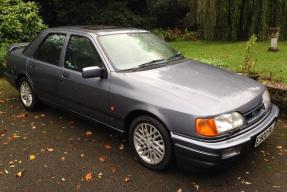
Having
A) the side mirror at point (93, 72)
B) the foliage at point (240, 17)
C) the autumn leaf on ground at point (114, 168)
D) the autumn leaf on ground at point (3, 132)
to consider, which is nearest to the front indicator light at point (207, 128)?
the autumn leaf on ground at point (114, 168)

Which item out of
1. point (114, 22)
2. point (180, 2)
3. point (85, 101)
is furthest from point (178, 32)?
point (85, 101)

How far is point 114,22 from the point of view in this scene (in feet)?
53.3

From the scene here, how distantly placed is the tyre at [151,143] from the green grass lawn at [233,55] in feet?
13.2

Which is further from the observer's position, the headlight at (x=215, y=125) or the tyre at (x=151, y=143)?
the tyre at (x=151, y=143)

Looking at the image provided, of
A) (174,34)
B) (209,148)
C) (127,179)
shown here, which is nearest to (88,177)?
(127,179)

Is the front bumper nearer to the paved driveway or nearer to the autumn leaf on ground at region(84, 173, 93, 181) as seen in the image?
the paved driveway

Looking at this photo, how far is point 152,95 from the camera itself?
4.35 metres

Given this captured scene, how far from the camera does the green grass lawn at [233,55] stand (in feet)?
29.3

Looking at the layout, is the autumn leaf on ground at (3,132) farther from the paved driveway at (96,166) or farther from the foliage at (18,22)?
the foliage at (18,22)

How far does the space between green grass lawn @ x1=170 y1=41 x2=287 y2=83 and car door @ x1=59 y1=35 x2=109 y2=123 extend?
3.66 m

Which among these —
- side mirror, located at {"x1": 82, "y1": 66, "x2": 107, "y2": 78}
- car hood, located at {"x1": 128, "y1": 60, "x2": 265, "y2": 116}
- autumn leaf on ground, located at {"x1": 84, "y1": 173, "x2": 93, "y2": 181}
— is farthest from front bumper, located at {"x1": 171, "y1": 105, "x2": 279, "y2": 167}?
side mirror, located at {"x1": 82, "y1": 66, "x2": 107, "y2": 78}

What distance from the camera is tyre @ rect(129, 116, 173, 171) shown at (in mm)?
4242

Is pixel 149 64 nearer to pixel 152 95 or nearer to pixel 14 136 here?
pixel 152 95

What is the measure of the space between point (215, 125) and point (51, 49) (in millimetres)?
3217
